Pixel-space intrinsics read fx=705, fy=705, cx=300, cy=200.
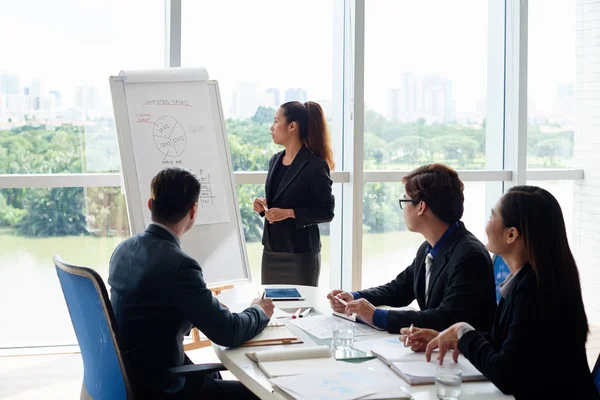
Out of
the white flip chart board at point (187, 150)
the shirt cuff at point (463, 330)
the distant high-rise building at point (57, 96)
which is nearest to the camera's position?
the shirt cuff at point (463, 330)

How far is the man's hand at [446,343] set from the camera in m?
2.08

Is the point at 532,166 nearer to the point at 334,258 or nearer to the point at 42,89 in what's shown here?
the point at 334,258

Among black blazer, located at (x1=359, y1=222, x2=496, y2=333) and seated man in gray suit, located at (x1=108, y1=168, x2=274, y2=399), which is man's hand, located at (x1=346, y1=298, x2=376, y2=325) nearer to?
black blazer, located at (x1=359, y1=222, x2=496, y2=333)

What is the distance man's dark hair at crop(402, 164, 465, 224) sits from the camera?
255cm

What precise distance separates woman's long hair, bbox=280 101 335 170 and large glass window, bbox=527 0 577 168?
250 cm

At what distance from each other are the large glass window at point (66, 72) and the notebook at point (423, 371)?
10.6ft

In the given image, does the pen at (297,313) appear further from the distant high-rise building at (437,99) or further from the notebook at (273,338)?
the distant high-rise building at (437,99)

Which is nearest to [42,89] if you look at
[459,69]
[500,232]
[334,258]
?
[334,258]

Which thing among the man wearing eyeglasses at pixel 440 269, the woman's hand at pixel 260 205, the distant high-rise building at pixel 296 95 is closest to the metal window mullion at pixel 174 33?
the distant high-rise building at pixel 296 95

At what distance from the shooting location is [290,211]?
12.5 feet

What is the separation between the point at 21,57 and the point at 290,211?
2.17 meters

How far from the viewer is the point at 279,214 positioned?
382cm

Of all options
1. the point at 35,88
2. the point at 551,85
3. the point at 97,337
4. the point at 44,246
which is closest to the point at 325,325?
the point at 97,337

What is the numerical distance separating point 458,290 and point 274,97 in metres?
3.01
